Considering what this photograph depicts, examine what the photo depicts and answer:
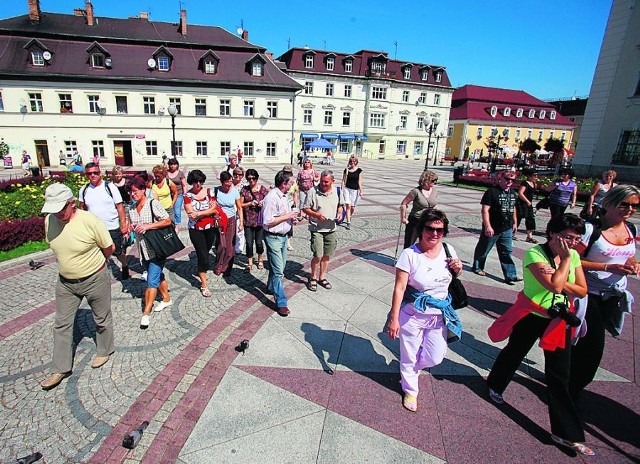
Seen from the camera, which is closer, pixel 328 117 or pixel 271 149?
pixel 271 149

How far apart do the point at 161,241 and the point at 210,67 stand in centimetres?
3263

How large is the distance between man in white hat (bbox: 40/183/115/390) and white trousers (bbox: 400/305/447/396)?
10.7ft

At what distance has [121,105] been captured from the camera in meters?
30.9

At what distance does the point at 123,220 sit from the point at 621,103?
2840 centimetres

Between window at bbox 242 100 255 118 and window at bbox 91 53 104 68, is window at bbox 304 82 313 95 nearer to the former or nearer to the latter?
window at bbox 242 100 255 118

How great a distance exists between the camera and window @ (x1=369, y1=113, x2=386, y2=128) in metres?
47.5

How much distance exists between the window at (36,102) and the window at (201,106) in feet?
40.4

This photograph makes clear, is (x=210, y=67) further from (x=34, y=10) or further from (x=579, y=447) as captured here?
(x=579, y=447)

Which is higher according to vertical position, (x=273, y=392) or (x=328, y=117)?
(x=328, y=117)

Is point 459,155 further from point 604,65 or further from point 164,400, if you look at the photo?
point 164,400

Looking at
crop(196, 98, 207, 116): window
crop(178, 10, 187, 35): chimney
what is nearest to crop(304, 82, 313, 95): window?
crop(178, 10, 187, 35): chimney

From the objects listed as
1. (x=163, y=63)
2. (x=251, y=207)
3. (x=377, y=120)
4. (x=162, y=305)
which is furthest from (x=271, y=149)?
(x=162, y=305)

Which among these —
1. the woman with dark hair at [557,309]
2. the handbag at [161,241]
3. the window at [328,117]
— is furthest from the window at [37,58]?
the woman with dark hair at [557,309]

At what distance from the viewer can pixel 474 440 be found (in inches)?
123
